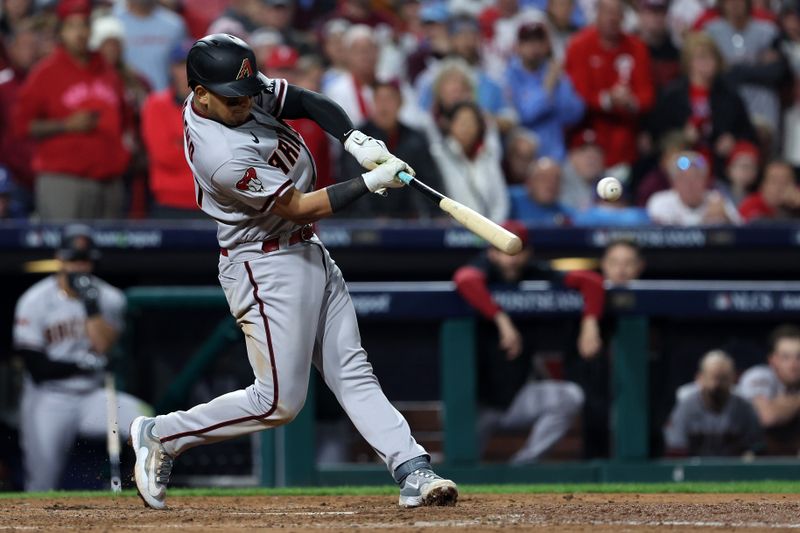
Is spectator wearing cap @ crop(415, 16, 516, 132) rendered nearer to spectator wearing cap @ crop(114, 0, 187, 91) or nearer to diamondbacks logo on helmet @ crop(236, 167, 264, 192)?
spectator wearing cap @ crop(114, 0, 187, 91)

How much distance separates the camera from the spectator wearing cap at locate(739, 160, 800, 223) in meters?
9.35

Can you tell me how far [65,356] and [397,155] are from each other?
2381 mm

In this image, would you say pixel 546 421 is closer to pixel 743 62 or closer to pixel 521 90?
pixel 521 90

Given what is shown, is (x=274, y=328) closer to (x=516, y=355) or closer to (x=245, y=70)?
(x=245, y=70)

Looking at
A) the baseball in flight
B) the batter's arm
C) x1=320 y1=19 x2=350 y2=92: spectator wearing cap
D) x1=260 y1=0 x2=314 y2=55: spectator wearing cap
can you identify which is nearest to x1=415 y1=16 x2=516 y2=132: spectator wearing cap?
x1=320 y1=19 x2=350 y2=92: spectator wearing cap

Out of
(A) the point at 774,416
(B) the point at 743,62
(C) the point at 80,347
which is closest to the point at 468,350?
(A) the point at 774,416

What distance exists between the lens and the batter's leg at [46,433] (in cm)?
779

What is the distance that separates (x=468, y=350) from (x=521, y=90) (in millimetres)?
2770

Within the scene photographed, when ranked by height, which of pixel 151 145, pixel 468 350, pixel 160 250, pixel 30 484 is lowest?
pixel 30 484

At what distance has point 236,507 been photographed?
18.3 ft

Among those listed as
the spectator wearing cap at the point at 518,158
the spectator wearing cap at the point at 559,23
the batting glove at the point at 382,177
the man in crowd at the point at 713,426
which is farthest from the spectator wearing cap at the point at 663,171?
the batting glove at the point at 382,177

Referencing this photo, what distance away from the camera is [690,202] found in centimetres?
906

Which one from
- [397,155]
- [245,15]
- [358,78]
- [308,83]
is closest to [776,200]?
[397,155]

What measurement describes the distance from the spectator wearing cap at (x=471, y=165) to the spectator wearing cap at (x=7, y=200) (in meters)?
2.65
